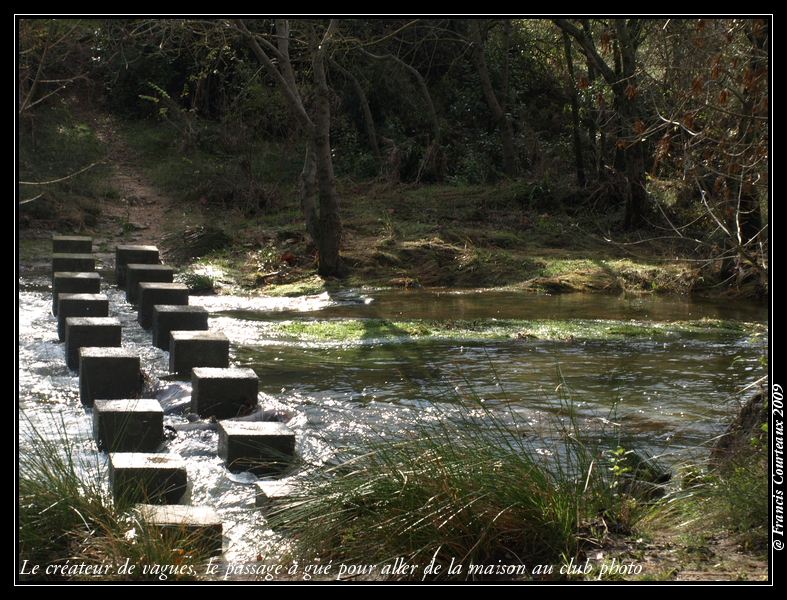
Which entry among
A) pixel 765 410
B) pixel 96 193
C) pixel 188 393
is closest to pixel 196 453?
pixel 188 393

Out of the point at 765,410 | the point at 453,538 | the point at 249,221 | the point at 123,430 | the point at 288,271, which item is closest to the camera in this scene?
the point at 453,538

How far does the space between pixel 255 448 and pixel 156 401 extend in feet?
3.29

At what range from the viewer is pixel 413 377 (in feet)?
21.0

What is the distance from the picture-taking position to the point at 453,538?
2.80m

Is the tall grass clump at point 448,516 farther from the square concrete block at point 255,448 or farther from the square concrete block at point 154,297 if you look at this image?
the square concrete block at point 154,297

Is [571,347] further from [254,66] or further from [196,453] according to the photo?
[254,66]

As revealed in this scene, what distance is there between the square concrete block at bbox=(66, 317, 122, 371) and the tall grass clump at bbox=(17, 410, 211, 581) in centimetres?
327

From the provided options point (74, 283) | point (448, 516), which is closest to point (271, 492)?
point (448, 516)

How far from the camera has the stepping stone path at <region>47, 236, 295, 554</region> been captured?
141 inches

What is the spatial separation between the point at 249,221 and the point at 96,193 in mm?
3651

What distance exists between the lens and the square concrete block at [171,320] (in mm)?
7105

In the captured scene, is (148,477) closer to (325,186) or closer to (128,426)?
(128,426)

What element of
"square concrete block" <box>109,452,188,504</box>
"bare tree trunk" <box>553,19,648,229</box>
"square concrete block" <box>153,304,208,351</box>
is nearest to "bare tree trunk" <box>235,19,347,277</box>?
"bare tree trunk" <box>553,19,648,229</box>

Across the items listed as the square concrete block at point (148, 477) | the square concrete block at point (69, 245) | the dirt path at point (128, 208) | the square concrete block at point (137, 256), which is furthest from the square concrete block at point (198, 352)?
the dirt path at point (128, 208)
